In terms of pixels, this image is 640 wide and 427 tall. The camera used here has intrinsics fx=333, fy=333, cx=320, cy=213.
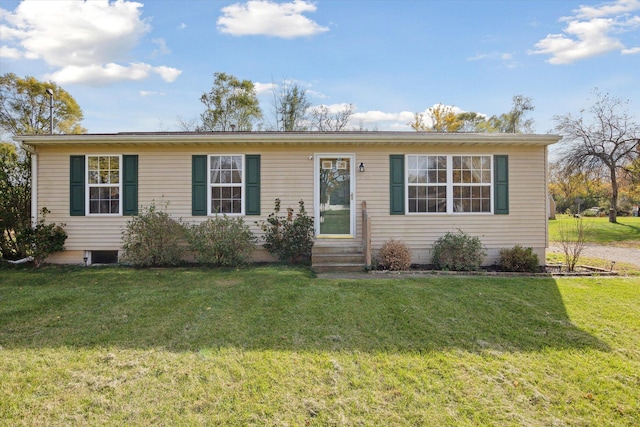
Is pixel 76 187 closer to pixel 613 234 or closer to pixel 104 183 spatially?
pixel 104 183

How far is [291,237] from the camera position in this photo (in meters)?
7.44

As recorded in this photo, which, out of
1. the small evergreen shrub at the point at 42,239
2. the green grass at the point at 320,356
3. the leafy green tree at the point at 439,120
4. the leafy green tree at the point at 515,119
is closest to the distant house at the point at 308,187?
the small evergreen shrub at the point at 42,239

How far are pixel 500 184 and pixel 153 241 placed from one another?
7882 millimetres

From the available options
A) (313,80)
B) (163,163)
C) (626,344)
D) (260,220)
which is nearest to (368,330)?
(626,344)

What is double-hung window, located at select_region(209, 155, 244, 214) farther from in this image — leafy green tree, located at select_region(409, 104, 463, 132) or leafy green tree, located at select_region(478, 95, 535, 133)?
leafy green tree, located at select_region(478, 95, 535, 133)

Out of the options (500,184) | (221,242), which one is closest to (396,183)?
(500,184)

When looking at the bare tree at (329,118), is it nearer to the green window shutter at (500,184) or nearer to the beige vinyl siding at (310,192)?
the beige vinyl siding at (310,192)

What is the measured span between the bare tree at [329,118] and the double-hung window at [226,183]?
51.7ft

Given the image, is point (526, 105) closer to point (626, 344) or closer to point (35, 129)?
point (626, 344)

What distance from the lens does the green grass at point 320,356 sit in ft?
7.64

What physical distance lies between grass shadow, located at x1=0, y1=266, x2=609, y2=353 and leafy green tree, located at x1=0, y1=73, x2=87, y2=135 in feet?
63.6

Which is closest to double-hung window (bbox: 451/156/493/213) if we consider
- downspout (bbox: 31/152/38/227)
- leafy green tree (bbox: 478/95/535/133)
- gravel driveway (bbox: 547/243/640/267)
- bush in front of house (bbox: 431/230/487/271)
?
bush in front of house (bbox: 431/230/487/271)

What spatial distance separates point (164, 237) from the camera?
716 centimetres

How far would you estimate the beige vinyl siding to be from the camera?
773 centimetres
